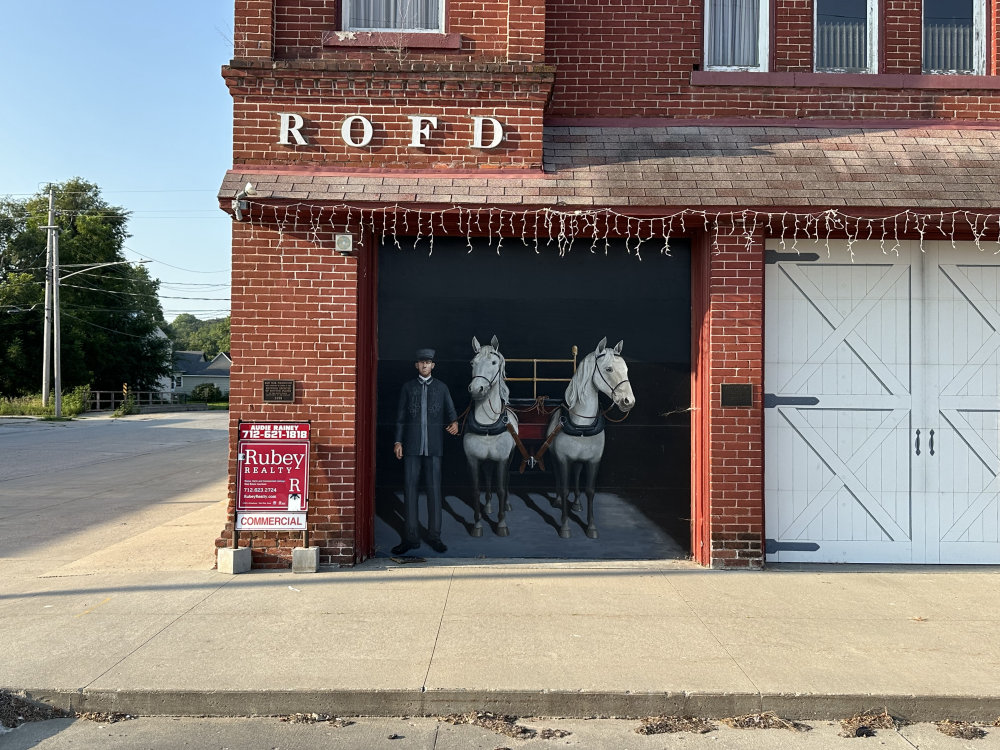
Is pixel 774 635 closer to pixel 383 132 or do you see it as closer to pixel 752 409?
pixel 752 409

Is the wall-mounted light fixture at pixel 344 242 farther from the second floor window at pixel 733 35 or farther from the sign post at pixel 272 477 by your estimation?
the second floor window at pixel 733 35

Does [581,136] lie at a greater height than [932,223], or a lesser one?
greater

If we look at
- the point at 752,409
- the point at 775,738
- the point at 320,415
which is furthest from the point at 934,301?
the point at 320,415

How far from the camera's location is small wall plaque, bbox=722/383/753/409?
8.02 metres

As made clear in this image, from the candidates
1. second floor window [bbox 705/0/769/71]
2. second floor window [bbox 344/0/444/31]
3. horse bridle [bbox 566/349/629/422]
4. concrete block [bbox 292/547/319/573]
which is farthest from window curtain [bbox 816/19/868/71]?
concrete block [bbox 292/547/319/573]

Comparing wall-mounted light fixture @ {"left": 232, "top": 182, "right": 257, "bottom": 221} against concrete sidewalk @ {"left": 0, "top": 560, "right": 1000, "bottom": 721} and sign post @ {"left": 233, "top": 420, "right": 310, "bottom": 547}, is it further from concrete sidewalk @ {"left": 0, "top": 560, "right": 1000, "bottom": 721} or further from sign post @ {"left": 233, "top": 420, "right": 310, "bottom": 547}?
concrete sidewalk @ {"left": 0, "top": 560, "right": 1000, "bottom": 721}

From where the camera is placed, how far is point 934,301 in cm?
842

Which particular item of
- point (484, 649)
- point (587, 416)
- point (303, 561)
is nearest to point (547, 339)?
point (587, 416)

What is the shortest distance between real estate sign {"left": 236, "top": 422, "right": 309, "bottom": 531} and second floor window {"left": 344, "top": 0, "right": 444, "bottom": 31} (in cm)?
412

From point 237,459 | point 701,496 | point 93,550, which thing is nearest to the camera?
point 237,459

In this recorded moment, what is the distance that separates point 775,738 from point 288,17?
756 centimetres

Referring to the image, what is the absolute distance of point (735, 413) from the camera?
8.04 meters

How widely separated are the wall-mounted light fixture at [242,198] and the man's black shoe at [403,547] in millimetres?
3544

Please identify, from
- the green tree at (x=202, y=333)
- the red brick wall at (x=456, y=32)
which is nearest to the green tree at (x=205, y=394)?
the green tree at (x=202, y=333)
